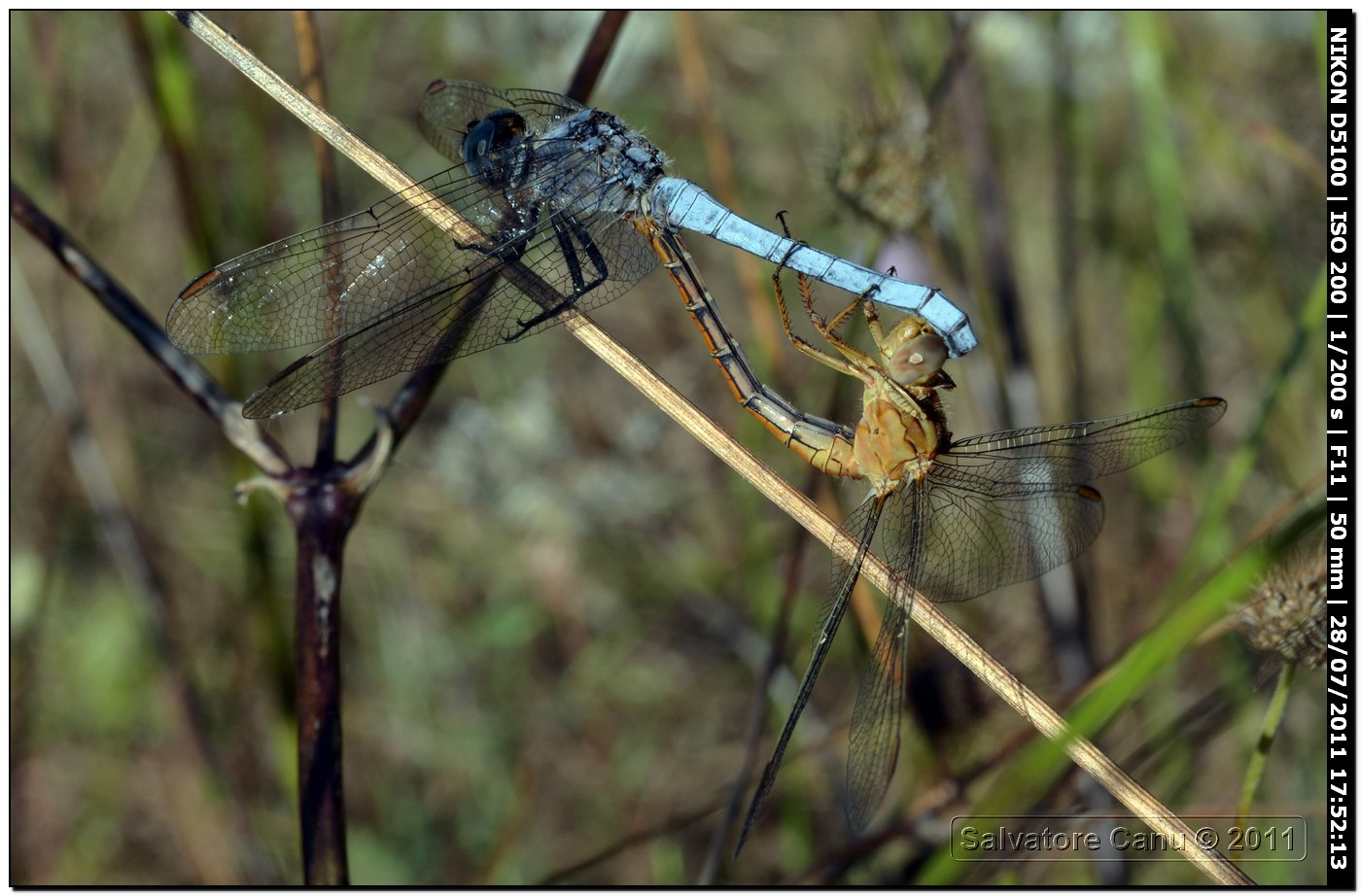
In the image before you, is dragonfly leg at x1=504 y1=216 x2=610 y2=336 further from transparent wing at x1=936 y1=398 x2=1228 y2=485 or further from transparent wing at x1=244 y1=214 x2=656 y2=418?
transparent wing at x1=936 y1=398 x2=1228 y2=485

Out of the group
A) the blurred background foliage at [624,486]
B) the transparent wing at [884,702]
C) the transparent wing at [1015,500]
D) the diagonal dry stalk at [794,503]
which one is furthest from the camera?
the blurred background foliage at [624,486]

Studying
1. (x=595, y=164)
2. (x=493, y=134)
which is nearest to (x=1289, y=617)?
(x=595, y=164)

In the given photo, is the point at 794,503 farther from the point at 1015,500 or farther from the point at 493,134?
the point at 493,134

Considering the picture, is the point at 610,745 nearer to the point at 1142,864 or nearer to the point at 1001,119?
the point at 1142,864

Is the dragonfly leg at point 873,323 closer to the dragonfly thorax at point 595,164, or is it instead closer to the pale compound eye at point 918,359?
the pale compound eye at point 918,359

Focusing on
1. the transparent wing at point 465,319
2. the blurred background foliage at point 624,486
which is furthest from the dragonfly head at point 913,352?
the transparent wing at point 465,319

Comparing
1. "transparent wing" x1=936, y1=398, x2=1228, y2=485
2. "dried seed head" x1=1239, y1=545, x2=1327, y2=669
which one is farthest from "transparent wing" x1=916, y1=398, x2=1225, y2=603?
"dried seed head" x1=1239, y1=545, x2=1327, y2=669

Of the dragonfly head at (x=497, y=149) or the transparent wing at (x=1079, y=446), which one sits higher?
the dragonfly head at (x=497, y=149)
